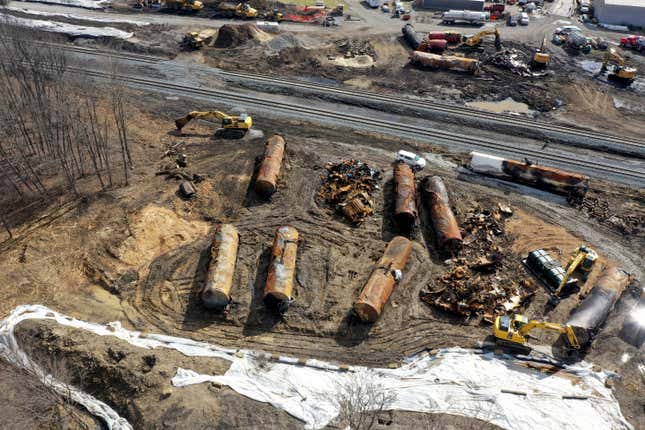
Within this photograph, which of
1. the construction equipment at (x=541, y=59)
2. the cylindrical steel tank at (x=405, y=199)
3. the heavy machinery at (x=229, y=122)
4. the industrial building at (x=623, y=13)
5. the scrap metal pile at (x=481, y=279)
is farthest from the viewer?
the industrial building at (x=623, y=13)

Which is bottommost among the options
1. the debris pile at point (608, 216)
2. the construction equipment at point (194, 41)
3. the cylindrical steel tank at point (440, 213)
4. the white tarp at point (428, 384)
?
the white tarp at point (428, 384)

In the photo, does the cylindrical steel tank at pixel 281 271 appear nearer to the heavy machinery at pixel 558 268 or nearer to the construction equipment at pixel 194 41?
the heavy machinery at pixel 558 268

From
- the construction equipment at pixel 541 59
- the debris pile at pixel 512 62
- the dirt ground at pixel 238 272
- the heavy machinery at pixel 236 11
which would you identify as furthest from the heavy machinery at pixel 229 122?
the construction equipment at pixel 541 59

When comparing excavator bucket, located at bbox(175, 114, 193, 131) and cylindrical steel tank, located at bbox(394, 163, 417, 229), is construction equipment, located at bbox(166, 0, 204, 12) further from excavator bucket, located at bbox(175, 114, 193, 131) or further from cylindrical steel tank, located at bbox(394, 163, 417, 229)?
cylindrical steel tank, located at bbox(394, 163, 417, 229)

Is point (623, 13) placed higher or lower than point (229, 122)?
higher

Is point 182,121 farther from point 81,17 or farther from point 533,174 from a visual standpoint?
point 81,17

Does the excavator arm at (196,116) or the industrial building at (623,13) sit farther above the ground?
the industrial building at (623,13)

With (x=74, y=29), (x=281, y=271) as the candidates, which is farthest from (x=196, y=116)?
(x=74, y=29)
